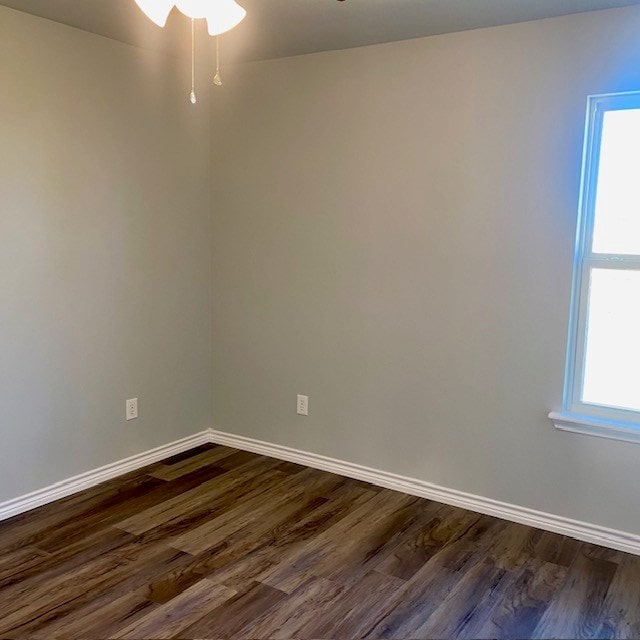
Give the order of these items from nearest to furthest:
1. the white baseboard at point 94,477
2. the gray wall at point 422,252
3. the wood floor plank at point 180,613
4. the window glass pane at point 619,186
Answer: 1. the wood floor plank at point 180,613
2. the window glass pane at point 619,186
3. the gray wall at point 422,252
4. the white baseboard at point 94,477

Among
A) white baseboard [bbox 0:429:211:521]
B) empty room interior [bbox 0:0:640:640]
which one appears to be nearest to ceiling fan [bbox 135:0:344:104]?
empty room interior [bbox 0:0:640:640]

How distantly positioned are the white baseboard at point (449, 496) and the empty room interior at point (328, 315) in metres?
0.01

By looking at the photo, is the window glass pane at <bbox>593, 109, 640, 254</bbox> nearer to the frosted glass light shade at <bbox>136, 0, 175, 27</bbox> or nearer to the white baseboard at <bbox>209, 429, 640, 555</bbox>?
the white baseboard at <bbox>209, 429, 640, 555</bbox>

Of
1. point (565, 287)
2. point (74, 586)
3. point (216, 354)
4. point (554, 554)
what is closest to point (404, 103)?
point (565, 287)

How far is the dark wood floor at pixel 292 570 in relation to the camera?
87.4 inches

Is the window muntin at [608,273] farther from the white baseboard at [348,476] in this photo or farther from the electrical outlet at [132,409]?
the electrical outlet at [132,409]

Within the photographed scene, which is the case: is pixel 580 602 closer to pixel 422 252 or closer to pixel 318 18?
pixel 422 252

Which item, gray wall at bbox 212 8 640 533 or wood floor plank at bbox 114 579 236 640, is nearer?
wood floor plank at bbox 114 579 236 640

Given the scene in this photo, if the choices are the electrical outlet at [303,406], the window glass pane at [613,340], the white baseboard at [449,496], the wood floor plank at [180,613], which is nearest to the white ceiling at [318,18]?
the window glass pane at [613,340]

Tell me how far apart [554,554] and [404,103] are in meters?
2.16

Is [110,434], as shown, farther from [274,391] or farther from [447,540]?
[447,540]

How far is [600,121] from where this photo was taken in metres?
2.69

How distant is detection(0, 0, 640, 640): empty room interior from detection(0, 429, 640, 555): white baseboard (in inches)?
Answer: 0.4

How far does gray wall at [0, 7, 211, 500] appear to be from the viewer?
287 cm
